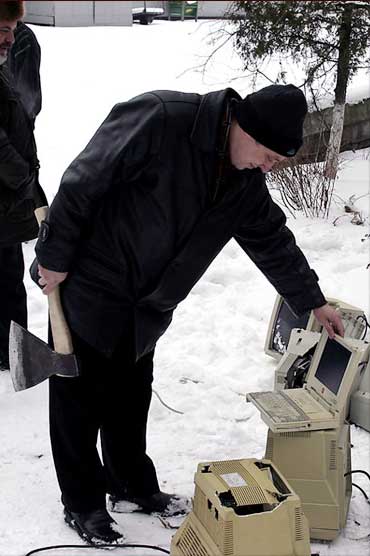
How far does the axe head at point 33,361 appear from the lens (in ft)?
7.56

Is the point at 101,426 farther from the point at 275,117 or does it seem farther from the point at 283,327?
the point at 283,327

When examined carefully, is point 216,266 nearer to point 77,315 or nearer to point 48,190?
point 48,190

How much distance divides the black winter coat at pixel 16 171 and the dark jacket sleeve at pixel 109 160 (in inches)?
41.5

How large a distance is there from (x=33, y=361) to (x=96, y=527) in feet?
2.01

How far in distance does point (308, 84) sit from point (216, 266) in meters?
2.66

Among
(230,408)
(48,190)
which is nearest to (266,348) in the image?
(230,408)

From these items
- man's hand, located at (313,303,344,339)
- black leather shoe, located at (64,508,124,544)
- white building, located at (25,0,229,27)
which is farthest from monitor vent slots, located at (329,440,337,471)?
white building, located at (25,0,229,27)

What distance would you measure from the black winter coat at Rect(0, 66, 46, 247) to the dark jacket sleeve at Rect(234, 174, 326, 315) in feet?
3.63

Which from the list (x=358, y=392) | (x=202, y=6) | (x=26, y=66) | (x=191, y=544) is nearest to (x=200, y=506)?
(x=191, y=544)

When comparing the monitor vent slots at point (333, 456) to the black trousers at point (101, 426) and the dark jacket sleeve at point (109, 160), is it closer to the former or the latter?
the black trousers at point (101, 426)

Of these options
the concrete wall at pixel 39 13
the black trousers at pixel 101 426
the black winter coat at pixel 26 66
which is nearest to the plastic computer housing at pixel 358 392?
the black trousers at pixel 101 426

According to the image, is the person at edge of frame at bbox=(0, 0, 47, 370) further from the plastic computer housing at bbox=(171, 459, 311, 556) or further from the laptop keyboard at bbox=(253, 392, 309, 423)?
the plastic computer housing at bbox=(171, 459, 311, 556)

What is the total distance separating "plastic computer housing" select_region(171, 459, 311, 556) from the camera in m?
2.04

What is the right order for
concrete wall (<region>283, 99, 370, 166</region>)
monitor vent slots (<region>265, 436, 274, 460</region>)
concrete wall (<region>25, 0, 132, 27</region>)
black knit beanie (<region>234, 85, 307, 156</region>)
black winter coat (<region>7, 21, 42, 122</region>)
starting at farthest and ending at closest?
concrete wall (<region>25, 0, 132, 27</region>) → concrete wall (<region>283, 99, 370, 166</region>) → black winter coat (<region>7, 21, 42, 122</region>) → monitor vent slots (<region>265, 436, 274, 460</region>) → black knit beanie (<region>234, 85, 307, 156</region>)
